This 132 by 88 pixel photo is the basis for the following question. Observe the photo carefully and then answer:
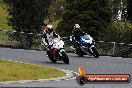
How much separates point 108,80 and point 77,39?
1964 cm

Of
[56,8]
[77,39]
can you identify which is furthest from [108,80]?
[56,8]

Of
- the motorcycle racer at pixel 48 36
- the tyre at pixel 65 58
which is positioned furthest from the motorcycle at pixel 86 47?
the tyre at pixel 65 58

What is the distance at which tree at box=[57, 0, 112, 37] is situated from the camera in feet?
133

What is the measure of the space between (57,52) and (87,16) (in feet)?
60.9

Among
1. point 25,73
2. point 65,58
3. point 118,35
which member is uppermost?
point 25,73

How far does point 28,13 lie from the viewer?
36656 mm

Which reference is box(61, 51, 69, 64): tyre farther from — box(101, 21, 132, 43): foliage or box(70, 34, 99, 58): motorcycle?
box(101, 21, 132, 43): foliage

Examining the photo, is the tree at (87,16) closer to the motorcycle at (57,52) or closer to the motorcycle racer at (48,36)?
the motorcycle racer at (48,36)

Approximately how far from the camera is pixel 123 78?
27.0 ft

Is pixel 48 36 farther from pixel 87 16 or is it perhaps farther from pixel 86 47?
pixel 87 16

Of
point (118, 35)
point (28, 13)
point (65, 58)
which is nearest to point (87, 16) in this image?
point (28, 13)

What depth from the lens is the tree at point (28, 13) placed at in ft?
120

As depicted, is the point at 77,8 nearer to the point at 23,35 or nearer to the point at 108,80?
the point at 23,35

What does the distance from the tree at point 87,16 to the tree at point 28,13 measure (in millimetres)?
3774
